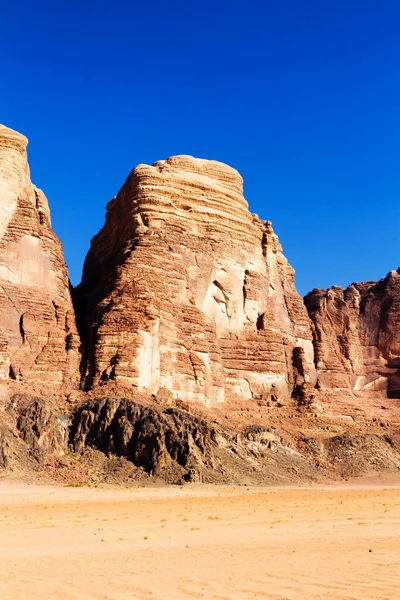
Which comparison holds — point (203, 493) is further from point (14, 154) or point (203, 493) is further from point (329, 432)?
point (14, 154)

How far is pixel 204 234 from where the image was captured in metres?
68.8

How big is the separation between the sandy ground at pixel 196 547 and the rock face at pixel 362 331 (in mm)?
53787

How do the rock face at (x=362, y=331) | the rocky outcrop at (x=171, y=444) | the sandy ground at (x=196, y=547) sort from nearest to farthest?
the sandy ground at (x=196, y=547), the rocky outcrop at (x=171, y=444), the rock face at (x=362, y=331)

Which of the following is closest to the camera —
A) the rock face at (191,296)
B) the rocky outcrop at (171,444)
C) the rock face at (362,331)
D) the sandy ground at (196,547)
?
the sandy ground at (196,547)

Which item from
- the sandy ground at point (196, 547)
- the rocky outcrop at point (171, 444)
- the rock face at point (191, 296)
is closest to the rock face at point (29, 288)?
the rock face at point (191, 296)

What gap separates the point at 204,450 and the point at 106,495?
10.5 meters

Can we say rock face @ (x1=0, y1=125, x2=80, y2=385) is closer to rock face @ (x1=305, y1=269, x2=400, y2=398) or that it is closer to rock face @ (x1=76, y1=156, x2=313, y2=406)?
rock face @ (x1=76, y1=156, x2=313, y2=406)

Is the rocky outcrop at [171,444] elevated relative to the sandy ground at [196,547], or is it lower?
elevated

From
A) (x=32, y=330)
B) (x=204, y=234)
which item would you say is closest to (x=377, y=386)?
(x=204, y=234)

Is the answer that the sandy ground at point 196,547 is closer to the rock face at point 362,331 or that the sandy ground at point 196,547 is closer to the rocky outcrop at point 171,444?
the rocky outcrop at point 171,444

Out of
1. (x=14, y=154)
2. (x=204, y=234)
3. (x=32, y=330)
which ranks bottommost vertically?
(x=32, y=330)

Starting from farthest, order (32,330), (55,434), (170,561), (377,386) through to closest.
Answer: (377,386) → (32,330) → (55,434) → (170,561)

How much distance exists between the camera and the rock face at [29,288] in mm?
52469

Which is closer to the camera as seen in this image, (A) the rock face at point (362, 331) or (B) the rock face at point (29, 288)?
(B) the rock face at point (29, 288)
